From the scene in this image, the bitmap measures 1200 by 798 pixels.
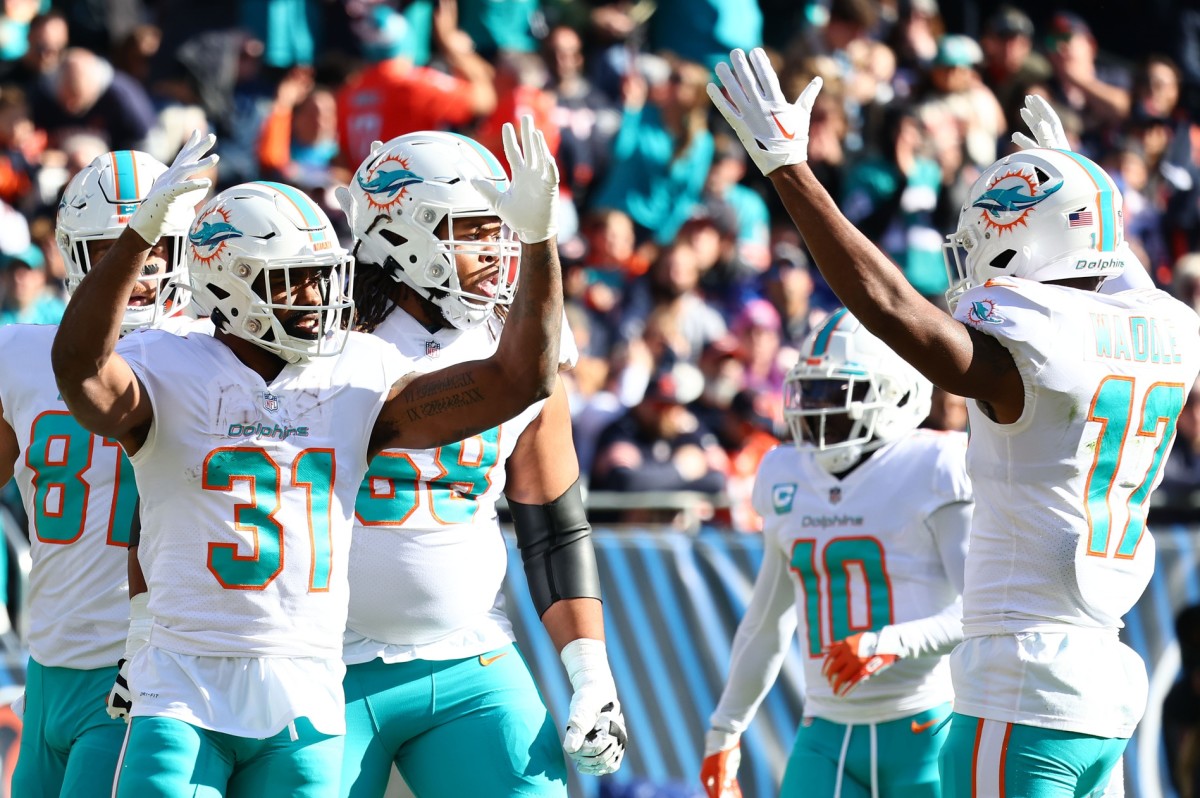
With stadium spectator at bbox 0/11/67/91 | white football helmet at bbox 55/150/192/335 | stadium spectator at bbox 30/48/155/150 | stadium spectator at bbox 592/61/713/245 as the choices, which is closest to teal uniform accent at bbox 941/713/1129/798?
white football helmet at bbox 55/150/192/335

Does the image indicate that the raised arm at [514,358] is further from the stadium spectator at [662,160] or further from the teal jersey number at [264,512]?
the stadium spectator at [662,160]

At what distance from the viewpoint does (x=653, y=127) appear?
11102 mm

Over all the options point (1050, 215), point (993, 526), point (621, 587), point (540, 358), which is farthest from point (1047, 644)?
point (621, 587)

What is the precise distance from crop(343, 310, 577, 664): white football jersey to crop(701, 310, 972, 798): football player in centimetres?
108

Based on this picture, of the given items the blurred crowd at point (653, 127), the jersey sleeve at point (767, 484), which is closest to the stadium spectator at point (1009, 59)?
the blurred crowd at point (653, 127)

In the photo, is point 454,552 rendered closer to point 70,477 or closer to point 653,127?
point 70,477

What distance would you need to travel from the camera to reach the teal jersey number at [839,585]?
522 cm

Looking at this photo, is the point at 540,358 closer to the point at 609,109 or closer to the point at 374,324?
the point at 374,324

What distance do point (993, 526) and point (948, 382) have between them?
42 cm

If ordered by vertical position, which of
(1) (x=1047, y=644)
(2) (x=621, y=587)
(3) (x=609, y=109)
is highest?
(3) (x=609, y=109)

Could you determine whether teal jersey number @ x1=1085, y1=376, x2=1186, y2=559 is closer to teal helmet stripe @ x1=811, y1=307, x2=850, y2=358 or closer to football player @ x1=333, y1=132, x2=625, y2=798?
football player @ x1=333, y1=132, x2=625, y2=798

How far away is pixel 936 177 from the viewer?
1120cm

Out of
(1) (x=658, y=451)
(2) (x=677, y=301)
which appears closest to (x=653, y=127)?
(2) (x=677, y=301)

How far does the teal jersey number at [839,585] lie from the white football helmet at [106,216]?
188 cm
